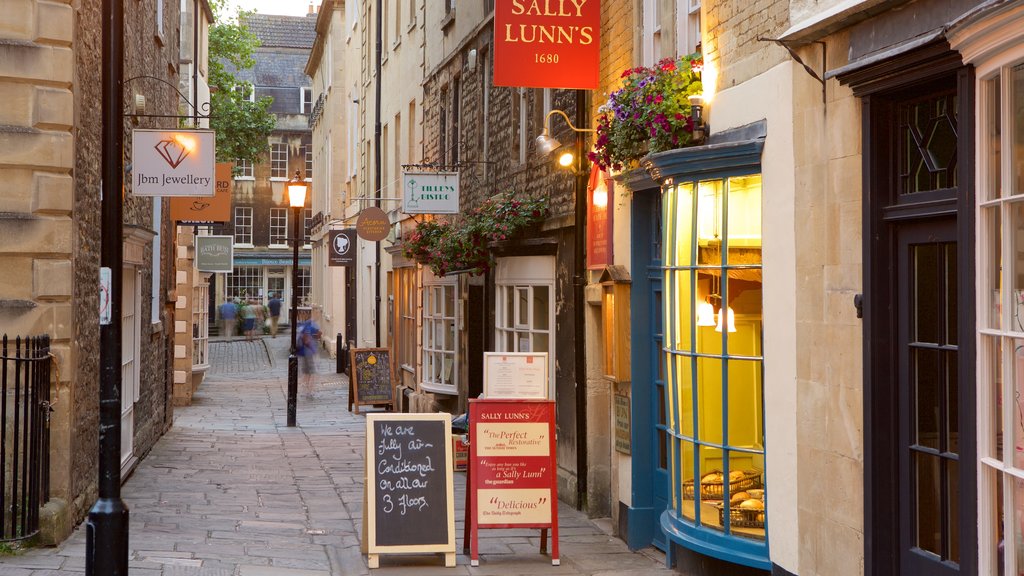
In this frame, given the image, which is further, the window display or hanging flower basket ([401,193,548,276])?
hanging flower basket ([401,193,548,276])

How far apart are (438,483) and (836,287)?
396 centimetres

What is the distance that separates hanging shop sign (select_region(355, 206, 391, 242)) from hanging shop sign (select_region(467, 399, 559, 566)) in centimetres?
1250

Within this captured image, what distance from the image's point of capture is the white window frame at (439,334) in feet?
61.5

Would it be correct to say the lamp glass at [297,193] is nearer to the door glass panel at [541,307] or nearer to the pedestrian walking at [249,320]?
the door glass panel at [541,307]

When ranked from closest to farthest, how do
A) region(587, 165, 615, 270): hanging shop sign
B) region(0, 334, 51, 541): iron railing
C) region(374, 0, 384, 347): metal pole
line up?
1. region(0, 334, 51, 541): iron railing
2. region(587, 165, 615, 270): hanging shop sign
3. region(374, 0, 384, 347): metal pole

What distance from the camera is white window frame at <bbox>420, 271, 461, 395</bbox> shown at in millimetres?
18734

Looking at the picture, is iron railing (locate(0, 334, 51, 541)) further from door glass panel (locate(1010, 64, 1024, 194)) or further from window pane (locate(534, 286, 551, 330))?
door glass panel (locate(1010, 64, 1024, 194))

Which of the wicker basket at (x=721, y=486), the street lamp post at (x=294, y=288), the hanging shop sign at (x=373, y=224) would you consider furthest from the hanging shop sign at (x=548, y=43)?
the hanging shop sign at (x=373, y=224)

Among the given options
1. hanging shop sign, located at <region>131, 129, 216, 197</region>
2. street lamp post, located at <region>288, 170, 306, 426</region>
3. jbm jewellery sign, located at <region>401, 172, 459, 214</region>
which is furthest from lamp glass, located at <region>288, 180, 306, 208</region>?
hanging shop sign, located at <region>131, 129, 216, 197</region>

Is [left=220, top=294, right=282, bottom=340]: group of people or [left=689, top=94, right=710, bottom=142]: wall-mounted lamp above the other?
[left=689, top=94, right=710, bottom=142]: wall-mounted lamp

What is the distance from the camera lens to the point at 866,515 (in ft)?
21.7

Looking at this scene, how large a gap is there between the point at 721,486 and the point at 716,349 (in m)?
0.98

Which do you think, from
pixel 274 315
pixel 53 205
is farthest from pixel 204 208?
pixel 274 315

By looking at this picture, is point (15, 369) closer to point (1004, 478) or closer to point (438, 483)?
point (438, 483)
